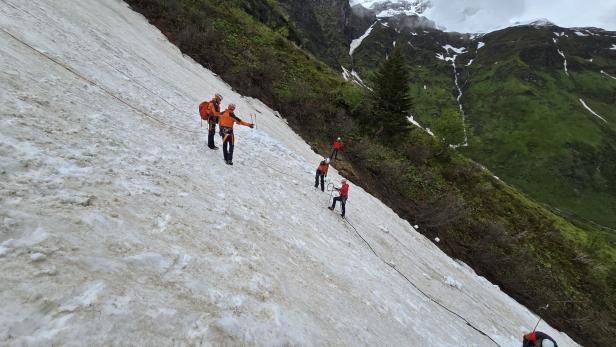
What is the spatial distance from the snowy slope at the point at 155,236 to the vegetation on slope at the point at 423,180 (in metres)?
16.8

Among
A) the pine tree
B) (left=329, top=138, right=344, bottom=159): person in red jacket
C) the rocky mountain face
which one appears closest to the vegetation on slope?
(left=329, top=138, right=344, bottom=159): person in red jacket

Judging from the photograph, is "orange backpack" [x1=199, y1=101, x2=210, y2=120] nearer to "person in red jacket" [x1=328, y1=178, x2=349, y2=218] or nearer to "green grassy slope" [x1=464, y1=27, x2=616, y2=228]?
"person in red jacket" [x1=328, y1=178, x2=349, y2=218]

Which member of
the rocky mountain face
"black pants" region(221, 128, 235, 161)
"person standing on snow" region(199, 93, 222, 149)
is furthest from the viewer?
the rocky mountain face

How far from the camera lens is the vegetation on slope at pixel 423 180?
34781 millimetres

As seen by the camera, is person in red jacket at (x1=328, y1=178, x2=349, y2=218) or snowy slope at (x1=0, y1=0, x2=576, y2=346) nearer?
snowy slope at (x1=0, y1=0, x2=576, y2=346)

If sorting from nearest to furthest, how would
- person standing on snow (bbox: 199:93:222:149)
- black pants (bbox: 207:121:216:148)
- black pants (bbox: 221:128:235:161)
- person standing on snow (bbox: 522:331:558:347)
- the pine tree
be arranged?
person standing on snow (bbox: 522:331:558:347)
black pants (bbox: 221:128:235:161)
person standing on snow (bbox: 199:93:222:149)
black pants (bbox: 207:121:216:148)
the pine tree

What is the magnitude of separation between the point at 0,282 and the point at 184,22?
3860 centimetres

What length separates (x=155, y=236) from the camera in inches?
274

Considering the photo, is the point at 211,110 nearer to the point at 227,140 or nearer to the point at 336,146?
the point at 227,140

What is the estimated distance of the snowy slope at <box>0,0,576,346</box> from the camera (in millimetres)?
4977

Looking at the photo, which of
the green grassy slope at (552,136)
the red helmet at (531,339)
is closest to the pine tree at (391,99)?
the red helmet at (531,339)

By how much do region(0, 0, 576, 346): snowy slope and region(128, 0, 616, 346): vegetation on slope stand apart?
662 inches

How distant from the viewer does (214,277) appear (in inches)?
268

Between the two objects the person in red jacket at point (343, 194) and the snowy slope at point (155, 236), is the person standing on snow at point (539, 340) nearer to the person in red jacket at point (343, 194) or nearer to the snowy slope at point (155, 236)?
the snowy slope at point (155, 236)
